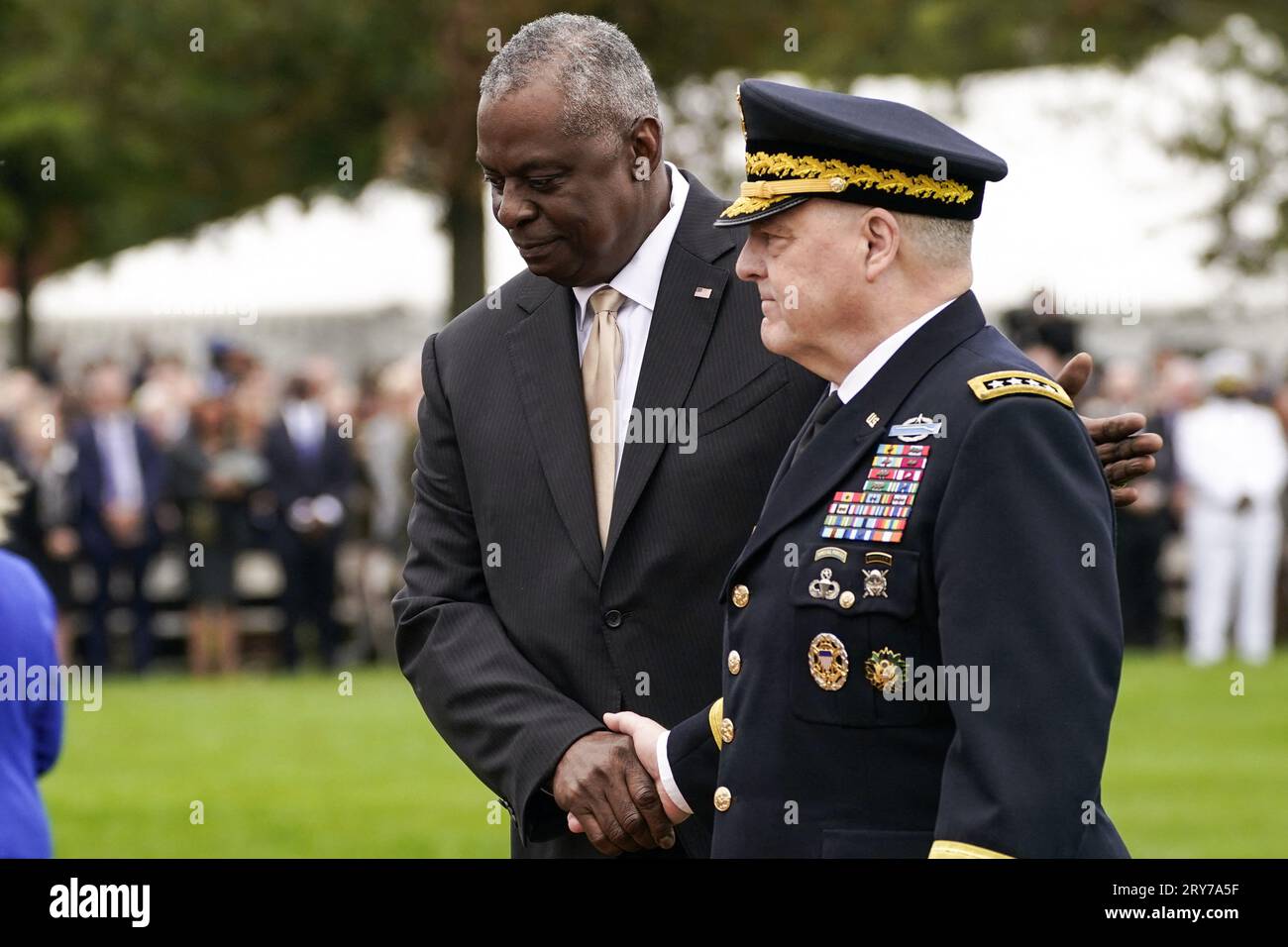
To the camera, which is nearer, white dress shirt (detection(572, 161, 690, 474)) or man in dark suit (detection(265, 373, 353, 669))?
white dress shirt (detection(572, 161, 690, 474))

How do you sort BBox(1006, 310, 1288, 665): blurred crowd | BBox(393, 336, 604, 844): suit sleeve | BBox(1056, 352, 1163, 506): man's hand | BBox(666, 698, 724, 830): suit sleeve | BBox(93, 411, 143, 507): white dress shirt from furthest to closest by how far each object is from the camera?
BBox(1006, 310, 1288, 665): blurred crowd → BBox(93, 411, 143, 507): white dress shirt → BBox(393, 336, 604, 844): suit sleeve → BBox(1056, 352, 1163, 506): man's hand → BBox(666, 698, 724, 830): suit sleeve

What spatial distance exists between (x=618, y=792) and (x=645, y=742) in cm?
10

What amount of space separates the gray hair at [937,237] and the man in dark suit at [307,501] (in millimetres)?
13371

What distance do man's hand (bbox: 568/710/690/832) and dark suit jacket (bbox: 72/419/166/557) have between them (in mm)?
12722

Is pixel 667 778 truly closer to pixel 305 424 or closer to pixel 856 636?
pixel 856 636

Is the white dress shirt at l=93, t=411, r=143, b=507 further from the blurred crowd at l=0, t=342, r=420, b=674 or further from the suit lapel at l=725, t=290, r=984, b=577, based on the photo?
the suit lapel at l=725, t=290, r=984, b=577

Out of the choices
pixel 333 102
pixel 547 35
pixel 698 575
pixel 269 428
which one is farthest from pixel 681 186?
pixel 333 102

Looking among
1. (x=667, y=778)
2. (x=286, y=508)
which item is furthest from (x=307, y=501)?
(x=667, y=778)

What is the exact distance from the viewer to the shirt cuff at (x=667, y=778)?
378cm

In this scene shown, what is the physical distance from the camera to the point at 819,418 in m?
3.61

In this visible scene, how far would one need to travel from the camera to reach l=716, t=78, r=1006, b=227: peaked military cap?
3416mm

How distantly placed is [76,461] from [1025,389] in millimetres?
13828

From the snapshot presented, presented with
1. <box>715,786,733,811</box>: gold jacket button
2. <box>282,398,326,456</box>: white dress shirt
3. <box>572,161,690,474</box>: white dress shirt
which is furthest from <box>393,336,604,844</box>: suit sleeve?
<box>282,398,326,456</box>: white dress shirt
